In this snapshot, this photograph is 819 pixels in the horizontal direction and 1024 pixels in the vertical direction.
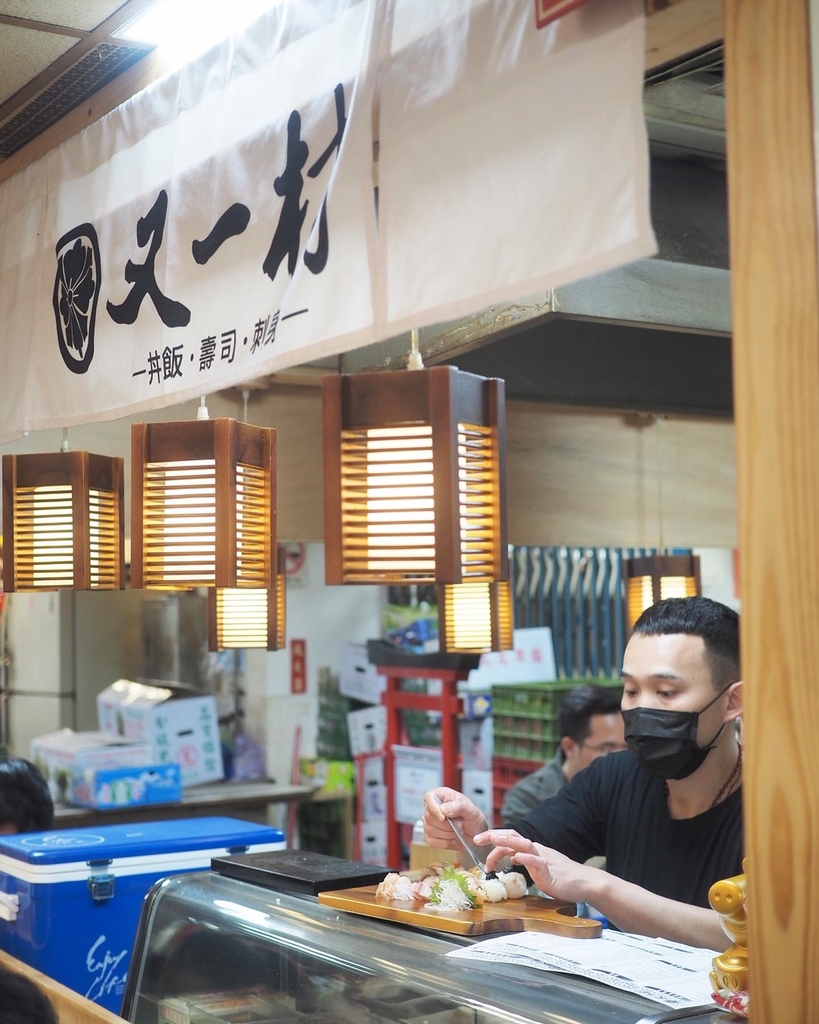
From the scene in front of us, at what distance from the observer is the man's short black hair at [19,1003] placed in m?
1.65

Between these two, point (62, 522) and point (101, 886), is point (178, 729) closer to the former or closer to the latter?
point (101, 886)

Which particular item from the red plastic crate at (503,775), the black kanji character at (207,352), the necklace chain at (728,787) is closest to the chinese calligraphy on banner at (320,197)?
the black kanji character at (207,352)

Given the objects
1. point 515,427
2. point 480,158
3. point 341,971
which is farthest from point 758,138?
point 515,427

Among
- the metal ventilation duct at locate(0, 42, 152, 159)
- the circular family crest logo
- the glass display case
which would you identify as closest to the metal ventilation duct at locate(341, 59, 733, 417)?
the circular family crest logo

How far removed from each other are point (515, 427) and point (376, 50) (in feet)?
12.5

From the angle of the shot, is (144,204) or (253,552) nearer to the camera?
(253,552)

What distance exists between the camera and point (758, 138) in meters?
1.75

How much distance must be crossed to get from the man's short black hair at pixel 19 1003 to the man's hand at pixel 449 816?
5.00ft

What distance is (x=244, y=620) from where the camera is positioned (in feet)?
19.1

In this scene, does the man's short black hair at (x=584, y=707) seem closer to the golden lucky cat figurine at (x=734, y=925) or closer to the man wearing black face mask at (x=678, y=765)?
the man wearing black face mask at (x=678, y=765)

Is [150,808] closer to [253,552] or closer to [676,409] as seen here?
[676,409]

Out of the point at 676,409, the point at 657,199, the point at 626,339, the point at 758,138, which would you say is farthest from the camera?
the point at 676,409

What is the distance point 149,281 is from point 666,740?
1.83 meters

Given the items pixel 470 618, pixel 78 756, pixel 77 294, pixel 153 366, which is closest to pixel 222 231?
pixel 153 366
